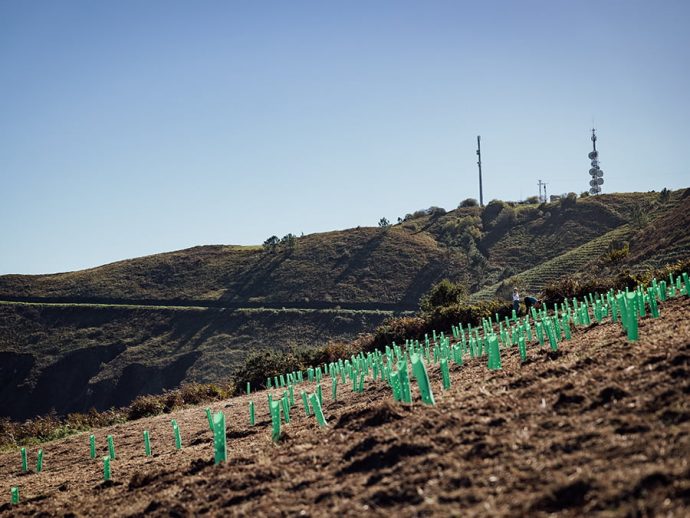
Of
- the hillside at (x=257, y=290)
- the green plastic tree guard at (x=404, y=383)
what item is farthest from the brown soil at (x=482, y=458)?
the hillside at (x=257, y=290)

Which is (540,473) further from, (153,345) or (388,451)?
(153,345)

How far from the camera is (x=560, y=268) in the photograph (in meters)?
53.7

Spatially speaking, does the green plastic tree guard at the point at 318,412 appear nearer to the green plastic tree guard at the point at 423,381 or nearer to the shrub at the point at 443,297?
the green plastic tree guard at the point at 423,381

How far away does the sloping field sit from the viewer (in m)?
50.6

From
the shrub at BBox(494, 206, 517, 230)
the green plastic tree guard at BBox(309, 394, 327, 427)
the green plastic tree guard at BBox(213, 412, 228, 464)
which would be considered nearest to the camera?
the green plastic tree guard at BBox(213, 412, 228, 464)

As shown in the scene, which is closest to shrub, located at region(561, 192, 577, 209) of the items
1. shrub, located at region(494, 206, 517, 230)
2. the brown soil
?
shrub, located at region(494, 206, 517, 230)

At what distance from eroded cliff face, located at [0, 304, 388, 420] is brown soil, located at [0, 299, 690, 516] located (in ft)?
132

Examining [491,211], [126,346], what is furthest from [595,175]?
[126,346]

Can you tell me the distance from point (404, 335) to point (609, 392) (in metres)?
17.3

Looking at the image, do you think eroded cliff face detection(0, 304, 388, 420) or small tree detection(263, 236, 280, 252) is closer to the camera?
eroded cliff face detection(0, 304, 388, 420)

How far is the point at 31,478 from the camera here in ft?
37.6

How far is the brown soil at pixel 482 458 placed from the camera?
468 centimetres

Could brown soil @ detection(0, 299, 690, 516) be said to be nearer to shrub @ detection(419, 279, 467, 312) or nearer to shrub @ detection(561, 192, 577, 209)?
shrub @ detection(419, 279, 467, 312)

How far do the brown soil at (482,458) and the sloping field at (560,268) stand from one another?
40.9 metres
